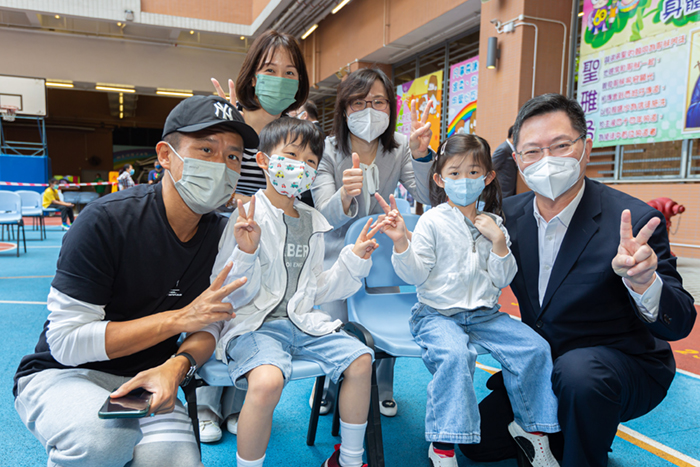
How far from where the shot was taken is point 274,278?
158cm

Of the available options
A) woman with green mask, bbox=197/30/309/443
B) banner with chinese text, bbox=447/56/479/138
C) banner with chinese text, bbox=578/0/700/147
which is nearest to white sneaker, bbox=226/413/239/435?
woman with green mask, bbox=197/30/309/443

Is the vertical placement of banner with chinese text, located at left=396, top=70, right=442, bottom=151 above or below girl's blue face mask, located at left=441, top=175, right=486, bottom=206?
above

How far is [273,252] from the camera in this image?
1585 millimetres

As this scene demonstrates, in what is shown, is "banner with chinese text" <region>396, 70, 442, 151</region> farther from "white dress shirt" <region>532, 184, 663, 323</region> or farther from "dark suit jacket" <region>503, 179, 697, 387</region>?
"dark suit jacket" <region>503, 179, 697, 387</region>

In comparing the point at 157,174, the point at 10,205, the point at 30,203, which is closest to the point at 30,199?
the point at 30,203

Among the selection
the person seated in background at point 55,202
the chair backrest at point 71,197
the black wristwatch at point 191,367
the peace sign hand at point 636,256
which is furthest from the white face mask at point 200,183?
the chair backrest at point 71,197

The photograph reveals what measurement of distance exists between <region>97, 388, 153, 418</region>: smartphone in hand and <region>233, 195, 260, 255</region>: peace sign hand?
50cm

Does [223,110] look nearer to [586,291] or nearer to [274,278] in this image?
[274,278]

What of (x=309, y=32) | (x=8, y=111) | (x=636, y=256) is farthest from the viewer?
(x=8, y=111)

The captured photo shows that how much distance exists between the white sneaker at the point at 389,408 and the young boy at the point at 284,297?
682 millimetres

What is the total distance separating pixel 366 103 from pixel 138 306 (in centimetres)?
128

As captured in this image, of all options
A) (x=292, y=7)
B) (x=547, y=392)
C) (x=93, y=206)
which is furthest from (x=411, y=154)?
(x=292, y=7)

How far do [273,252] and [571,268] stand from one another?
108 cm

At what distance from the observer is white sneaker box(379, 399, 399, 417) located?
2.14 meters
